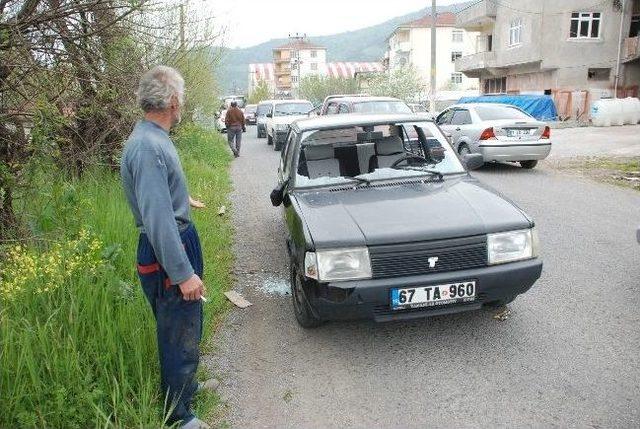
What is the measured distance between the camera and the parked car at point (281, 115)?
A: 60.5ft

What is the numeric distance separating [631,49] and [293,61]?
86.4m

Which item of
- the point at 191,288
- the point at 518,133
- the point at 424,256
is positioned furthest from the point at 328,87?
the point at 191,288

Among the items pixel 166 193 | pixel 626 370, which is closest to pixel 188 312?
pixel 166 193

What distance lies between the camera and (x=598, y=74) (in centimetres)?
3169

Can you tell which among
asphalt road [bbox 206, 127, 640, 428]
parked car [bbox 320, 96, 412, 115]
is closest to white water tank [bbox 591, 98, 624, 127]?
parked car [bbox 320, 96, 412, 115]

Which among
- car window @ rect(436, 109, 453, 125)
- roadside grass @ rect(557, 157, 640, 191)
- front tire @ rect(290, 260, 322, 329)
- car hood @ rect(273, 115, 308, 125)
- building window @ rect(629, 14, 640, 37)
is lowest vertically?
roadside grass @ rect(557, 157, 640, 191)

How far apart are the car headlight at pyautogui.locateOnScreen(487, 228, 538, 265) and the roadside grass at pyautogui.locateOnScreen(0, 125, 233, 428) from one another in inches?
82.7

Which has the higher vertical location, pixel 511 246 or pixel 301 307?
pixel 511 246

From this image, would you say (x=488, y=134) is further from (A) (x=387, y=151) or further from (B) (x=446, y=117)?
(A) (x=387, y=151)

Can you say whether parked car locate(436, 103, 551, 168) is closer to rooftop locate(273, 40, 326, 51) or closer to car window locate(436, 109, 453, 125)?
car window locate(436, 109, 453, 125)

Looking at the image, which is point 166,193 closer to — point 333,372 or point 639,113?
point 333,372

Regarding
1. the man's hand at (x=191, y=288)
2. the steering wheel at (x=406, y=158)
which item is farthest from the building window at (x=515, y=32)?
the man's hand at (x=191, y=288)

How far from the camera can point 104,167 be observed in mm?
7246

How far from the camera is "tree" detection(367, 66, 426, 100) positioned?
4525 centimetres
